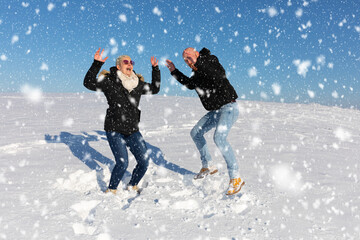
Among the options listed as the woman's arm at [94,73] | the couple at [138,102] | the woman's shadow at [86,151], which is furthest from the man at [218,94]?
the woman's shadow at [86,151]

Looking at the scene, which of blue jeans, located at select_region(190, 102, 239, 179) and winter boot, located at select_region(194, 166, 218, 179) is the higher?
blue jeans, located at select_region(190, 102, 239, 179)

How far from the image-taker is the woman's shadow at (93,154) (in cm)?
486

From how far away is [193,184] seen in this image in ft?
13.9

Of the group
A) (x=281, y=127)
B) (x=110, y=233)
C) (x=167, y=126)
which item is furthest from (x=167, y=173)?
(x=281, y=127)

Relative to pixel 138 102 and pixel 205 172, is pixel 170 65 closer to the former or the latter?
pixel 138 102

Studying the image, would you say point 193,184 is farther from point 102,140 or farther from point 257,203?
point 102,140

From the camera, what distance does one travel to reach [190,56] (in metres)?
3.96

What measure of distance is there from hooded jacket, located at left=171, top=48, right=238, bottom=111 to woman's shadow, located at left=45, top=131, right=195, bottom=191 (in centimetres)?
143

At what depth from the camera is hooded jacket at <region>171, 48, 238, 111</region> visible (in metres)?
3.93

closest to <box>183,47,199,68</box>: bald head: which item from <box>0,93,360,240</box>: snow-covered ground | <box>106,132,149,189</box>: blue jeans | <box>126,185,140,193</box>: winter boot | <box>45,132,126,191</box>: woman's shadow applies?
<box>106,132,149,189</box>: blue jeans

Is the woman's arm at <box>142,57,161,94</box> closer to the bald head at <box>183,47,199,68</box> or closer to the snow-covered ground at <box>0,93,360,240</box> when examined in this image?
the bald head at <box>183,47,199,68</box>

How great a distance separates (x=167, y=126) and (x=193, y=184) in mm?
5544

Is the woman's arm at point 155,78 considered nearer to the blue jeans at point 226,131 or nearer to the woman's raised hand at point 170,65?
the woman's raised hand at point 170,65

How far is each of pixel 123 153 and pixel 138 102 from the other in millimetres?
687
